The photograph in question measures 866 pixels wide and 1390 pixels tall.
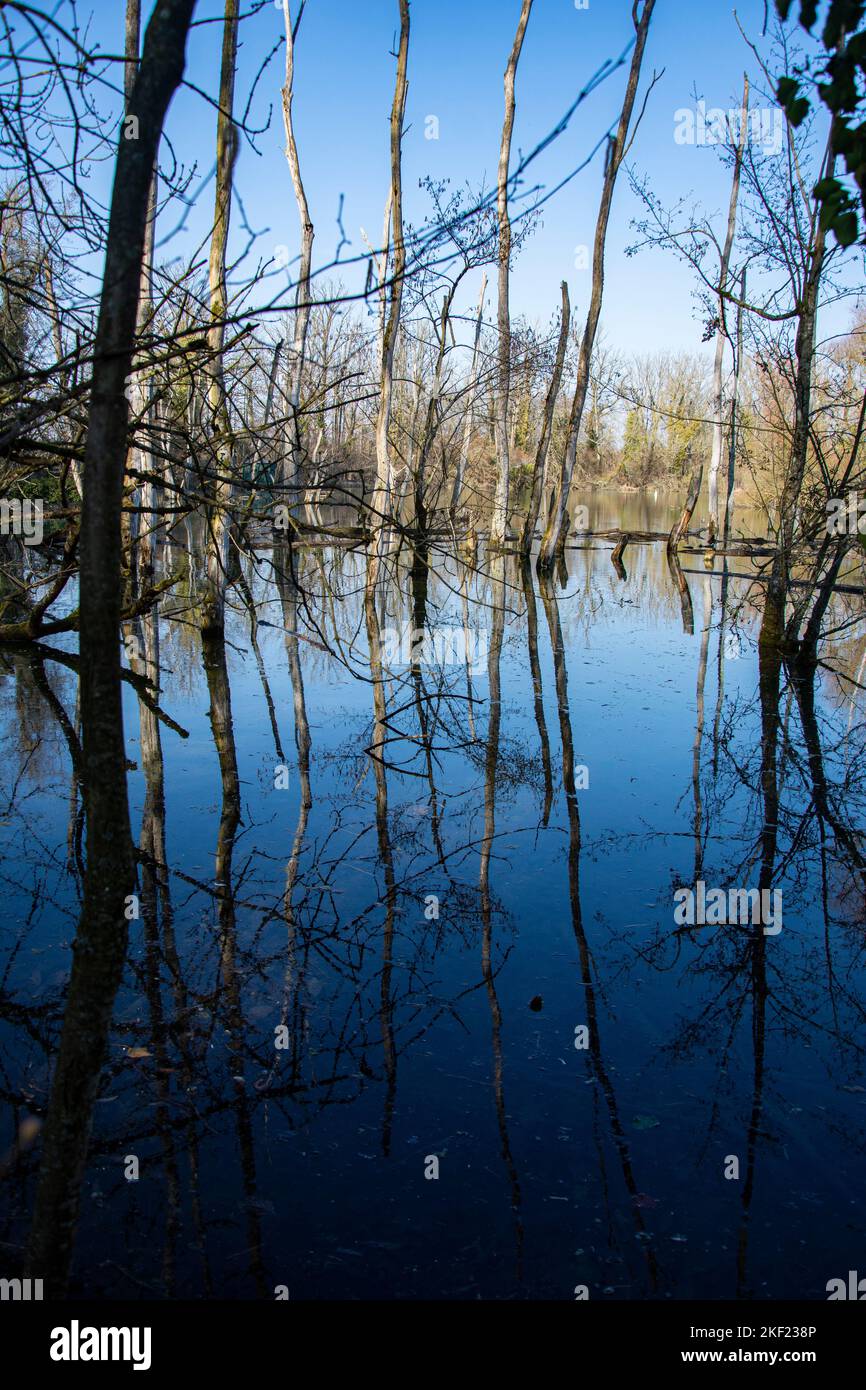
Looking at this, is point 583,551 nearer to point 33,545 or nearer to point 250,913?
point 33,545

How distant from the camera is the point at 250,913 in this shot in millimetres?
4719

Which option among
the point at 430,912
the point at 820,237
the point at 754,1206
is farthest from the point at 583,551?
the point at 754,1206

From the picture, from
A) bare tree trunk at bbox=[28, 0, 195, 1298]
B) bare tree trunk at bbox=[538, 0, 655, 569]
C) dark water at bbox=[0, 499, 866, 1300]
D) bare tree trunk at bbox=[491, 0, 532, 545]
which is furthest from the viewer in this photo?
bare tree trunk at bbox=[491, 0, 532, 545]

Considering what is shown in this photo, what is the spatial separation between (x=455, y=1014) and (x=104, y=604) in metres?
2.33

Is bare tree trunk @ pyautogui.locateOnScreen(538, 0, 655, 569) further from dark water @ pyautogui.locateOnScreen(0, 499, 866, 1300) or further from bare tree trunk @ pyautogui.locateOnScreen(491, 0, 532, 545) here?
dark water @ pyautogui.locateOnScreen(0, 499, 866, 1300)

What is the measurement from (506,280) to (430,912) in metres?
19.4

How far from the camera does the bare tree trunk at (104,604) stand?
234cm

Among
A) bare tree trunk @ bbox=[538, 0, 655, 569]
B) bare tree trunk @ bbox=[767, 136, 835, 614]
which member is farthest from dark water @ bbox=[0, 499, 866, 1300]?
bare tree trunk @ bbox=[538, 0, 655, 569]

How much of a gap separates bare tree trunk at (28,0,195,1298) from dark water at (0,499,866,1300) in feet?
1.13

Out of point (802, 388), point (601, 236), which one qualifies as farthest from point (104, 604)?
point (601, 236)

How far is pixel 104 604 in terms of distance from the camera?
2.44m

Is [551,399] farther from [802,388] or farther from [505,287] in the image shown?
[802,388]

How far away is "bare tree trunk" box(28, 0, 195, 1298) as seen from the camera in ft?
7.68

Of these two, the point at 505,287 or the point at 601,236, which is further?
the point at 505,287
